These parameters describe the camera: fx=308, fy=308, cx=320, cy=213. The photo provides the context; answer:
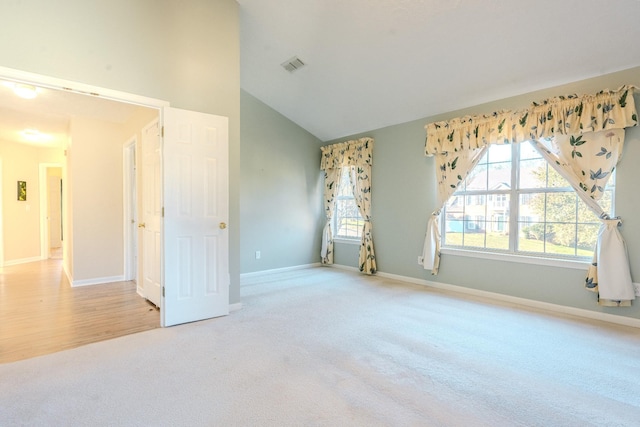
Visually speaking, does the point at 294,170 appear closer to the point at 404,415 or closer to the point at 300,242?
the point at 300,242

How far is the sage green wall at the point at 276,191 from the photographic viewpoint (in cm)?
517

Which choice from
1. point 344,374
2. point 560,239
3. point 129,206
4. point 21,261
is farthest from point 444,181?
point 21,261

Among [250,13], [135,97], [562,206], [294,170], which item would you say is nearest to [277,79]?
[250,13]

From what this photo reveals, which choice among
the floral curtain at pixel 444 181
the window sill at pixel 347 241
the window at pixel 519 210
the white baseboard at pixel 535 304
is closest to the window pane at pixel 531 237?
the window at pixel 519 210

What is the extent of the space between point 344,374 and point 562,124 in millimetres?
3412

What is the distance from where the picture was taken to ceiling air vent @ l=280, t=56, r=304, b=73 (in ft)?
13.4

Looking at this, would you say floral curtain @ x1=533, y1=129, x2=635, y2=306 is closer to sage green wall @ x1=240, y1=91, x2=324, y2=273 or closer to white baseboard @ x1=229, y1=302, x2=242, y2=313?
white baseboard @ x1=229, y1=302, x2=242, y2=313

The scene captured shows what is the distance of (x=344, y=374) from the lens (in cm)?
214

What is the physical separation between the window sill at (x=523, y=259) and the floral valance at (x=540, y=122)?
139cm

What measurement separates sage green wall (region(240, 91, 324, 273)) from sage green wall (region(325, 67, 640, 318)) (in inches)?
27.7

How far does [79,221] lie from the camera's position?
183 inches

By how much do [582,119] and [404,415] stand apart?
340 cm

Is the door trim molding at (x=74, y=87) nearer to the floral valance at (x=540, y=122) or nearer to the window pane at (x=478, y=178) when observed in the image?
the floral valance at (x=540, y=122)

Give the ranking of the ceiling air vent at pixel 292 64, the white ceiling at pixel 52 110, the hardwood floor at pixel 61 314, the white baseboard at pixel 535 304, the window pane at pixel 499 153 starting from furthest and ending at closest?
the ceiling air vent at pixel 292 64, the window pane at pixel 499 153, the white ceiling at pixel 52 110, the white baseboard at pixel 535 304, the hardwood floor at pixel 61 314
